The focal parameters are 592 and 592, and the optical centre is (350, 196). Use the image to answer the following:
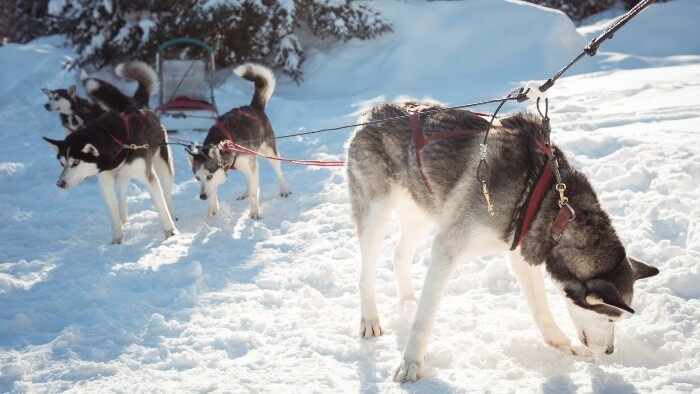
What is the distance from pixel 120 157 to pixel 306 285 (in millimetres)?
2173

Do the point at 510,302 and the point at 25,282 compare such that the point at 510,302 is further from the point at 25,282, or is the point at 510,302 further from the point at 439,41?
the point at 439,41

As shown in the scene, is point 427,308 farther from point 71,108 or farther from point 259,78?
point 71,108

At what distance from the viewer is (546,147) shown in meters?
2.71

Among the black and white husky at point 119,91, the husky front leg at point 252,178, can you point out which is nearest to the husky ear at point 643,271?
the husky front leg at point 252,178

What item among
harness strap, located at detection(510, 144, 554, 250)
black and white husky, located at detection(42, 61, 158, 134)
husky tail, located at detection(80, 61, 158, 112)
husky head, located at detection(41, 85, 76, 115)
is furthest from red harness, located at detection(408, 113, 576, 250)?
husky head, located at detection(41, 85, 76, 115)

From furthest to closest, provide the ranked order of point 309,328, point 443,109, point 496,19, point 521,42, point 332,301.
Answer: point 496,19 < point 521,42 < point 332,301 < point 309,328 < point 443,109

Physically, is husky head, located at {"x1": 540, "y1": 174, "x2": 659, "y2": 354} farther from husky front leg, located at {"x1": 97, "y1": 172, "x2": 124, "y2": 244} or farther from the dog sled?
the dog sled

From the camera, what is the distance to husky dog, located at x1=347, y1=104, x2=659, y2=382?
8.34 ft

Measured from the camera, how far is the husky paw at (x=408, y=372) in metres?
2.82

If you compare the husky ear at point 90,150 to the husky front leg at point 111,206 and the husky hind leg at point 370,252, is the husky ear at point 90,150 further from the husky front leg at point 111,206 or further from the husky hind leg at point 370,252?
the husky hind leg at point 370,252

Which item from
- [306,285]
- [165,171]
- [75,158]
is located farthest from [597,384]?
[165,171]

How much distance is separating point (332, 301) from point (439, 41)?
849cm

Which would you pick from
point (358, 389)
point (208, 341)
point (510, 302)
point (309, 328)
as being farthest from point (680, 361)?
point (208, 341)

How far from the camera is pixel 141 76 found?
6.24 metres
